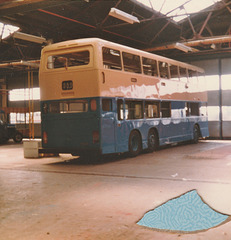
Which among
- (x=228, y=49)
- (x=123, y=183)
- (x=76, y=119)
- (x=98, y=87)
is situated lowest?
(x=123, y=183)

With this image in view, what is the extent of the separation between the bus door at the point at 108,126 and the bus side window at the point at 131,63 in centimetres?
177

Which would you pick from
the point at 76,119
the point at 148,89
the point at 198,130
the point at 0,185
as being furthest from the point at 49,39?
the point at 0,185

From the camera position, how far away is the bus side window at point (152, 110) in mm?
14539

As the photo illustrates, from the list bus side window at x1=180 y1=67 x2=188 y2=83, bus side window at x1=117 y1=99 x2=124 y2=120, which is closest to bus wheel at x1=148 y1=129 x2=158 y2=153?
bus side window at x1=117 y1=99 x2=124 y2=120

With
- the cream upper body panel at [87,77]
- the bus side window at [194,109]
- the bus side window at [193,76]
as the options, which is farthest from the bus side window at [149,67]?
the bus side window at [194,109]

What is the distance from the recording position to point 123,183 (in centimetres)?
816

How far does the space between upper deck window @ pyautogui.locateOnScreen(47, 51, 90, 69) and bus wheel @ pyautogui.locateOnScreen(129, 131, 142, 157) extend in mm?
3444

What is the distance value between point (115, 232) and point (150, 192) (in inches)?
100

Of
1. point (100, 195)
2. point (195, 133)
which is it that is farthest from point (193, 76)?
point (100, 195)

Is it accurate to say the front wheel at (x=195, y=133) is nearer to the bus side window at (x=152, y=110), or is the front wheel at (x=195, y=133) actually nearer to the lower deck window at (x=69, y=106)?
the bus side window at (x=152, y=110)

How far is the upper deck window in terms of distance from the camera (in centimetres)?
1167

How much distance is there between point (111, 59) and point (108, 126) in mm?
2311

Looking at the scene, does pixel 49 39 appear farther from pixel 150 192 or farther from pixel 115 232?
pixel 115 232

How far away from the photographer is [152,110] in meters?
15.0
